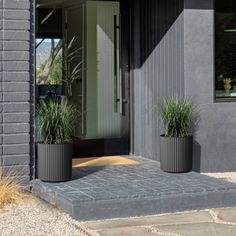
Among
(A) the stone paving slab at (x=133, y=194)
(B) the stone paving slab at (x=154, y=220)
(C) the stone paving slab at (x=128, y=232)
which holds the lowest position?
(C) the stone paving slab at (x=128, y=232)

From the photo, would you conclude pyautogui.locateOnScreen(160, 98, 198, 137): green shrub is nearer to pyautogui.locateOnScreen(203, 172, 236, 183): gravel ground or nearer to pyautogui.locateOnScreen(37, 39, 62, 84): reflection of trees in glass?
pyautogui.locateOnScreen(203, 172, 236, 183): gravel ground

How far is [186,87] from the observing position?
7.40 metres

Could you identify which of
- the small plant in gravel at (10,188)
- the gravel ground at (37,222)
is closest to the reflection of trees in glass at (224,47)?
the small plant in gravel at (10,188)

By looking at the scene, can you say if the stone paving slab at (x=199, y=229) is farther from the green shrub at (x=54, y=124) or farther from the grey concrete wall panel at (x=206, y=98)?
the grey concrete wall panel at (x=206, y=98)

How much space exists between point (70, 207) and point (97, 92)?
379 cm

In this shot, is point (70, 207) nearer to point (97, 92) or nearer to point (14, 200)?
point (14, 200)

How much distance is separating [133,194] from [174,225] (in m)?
0.59

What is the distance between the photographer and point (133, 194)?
5.54 meters

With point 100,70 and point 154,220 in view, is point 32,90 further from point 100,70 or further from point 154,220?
point 100,70

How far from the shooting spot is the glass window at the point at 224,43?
764 cm

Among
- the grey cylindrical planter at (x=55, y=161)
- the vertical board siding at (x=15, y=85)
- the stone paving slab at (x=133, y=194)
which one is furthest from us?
the vertical board siding at (x=15, y=85)

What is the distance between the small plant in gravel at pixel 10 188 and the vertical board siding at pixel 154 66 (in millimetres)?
2551

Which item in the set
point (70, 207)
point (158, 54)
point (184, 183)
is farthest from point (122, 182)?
point (158, 54)

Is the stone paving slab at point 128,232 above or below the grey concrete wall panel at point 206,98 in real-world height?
below
